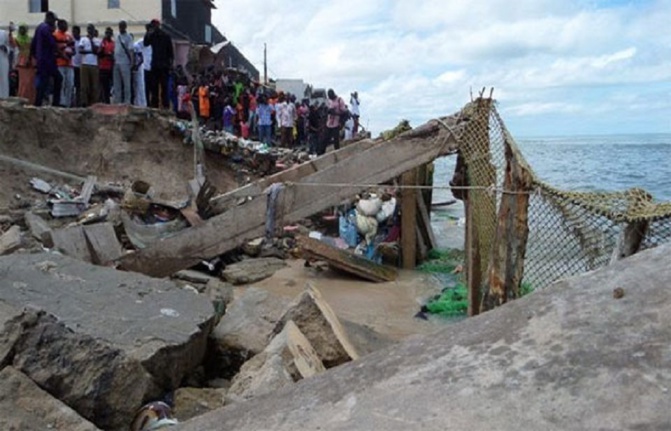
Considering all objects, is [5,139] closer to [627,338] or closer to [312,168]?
[312,168]

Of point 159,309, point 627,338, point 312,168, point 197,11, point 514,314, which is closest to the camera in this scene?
point 627,338

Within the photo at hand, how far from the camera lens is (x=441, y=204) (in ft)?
65.3

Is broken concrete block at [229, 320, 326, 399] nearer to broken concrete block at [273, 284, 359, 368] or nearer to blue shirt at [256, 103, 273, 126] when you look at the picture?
broken concrete block at [273, 284, 359, 368]

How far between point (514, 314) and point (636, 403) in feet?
1.59

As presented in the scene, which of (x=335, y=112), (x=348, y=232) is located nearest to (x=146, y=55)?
(x=335, y=112)

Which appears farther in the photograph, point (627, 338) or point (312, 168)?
point (312, 168)

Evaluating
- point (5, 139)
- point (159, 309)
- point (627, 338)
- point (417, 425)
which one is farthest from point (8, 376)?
point (5, 139)

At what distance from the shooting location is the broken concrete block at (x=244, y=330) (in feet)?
14.7

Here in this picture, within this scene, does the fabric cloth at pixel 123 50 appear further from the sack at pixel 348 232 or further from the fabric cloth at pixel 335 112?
the fabric cloth at pixel 335 112

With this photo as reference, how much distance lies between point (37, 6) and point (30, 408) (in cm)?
2924

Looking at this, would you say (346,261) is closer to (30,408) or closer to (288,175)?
(288,175)

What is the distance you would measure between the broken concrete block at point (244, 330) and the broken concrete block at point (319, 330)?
35cm

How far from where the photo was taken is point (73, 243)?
7.12m

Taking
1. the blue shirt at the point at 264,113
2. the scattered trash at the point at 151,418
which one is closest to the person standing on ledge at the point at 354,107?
the blue shirt at the point at 264,113
